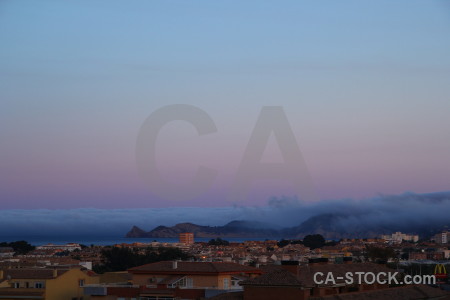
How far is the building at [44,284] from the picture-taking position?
37.4m

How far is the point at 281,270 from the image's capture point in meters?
28.8

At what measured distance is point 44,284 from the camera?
39.4m

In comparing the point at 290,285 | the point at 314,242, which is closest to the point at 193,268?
the point at 290,285

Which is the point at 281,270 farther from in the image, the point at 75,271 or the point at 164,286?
the point at 75,271

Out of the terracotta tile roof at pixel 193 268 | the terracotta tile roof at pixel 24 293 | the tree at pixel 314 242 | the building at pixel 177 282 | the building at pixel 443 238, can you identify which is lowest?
the terracotta tile roof at pixel 24 293

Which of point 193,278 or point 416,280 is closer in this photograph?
point 193,278

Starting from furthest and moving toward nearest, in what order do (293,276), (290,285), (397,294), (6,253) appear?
(6,253), (397,294), (293,276), (290,285)

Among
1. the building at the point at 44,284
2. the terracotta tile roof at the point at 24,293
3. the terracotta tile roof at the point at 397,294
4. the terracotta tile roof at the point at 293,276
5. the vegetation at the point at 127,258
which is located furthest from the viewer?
the vegetation at the point at 127,258

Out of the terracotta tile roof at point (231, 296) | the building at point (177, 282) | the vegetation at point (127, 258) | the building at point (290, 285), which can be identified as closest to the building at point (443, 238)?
the vegetation at point (127, 258)

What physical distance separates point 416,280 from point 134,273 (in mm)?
12880

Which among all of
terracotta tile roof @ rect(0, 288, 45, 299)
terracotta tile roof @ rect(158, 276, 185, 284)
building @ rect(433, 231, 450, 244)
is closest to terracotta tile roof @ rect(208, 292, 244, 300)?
terracotta tile roof @ rect(158, 276, 185, 284)

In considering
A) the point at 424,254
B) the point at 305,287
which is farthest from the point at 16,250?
the point at 305,287

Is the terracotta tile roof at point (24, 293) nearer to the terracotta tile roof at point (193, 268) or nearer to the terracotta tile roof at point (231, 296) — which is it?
the terracotta tile roof at point (193, 268)

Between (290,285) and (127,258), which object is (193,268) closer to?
(290,285)
